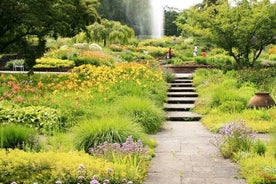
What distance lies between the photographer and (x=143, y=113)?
9961mm

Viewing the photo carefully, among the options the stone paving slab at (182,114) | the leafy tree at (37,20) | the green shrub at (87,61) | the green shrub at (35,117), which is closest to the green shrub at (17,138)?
the green shrub at (35,117)

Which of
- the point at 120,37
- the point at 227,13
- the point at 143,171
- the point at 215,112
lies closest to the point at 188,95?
the point at 215,112

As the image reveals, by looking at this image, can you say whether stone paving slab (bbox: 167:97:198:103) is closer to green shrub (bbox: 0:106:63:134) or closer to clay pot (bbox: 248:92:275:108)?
clay pot (bbox: 248:92:275:108)

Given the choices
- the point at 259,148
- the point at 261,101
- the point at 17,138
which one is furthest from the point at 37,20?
the point at 259,148

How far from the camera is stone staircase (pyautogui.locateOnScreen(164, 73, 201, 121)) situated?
39.1 ft

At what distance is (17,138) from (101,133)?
1.30 m

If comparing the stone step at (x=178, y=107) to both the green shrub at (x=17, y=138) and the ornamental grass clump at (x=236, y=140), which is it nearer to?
the ornamental grass clump at (x=236, y=140)

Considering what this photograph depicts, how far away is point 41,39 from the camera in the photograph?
52.2ft

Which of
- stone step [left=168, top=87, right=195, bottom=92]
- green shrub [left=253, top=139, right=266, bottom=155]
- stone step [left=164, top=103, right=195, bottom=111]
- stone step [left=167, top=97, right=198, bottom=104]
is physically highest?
green shrub [left=253, top=139, right=266, bottom=155]

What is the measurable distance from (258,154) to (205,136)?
2.50 m

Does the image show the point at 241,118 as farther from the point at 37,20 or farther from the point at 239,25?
the point at 239,25

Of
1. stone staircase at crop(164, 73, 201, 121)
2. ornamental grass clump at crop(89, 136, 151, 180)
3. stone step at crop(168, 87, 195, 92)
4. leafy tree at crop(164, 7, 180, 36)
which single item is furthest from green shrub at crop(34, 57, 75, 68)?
leafy tree at crop(164, 7, 180, 36)

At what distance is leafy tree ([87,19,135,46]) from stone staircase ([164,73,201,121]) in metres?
13.5

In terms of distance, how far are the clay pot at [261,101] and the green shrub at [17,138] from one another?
6.43 metres
